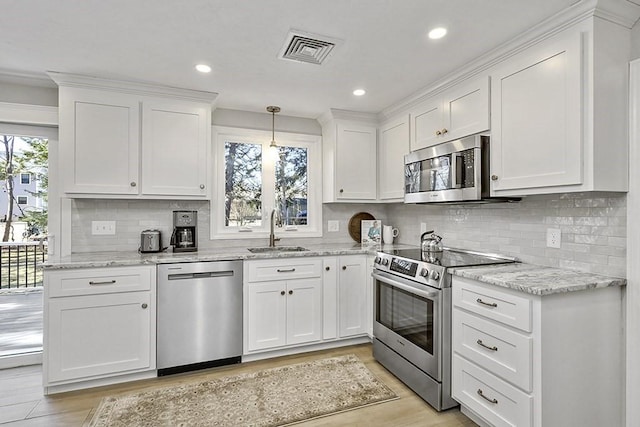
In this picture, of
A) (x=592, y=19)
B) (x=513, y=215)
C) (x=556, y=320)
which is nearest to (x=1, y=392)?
(x=556, y=320)

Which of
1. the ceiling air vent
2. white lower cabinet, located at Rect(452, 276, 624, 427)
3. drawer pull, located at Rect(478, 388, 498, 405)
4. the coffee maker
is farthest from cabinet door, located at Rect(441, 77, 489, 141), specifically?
the coffee maker

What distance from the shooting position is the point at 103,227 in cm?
299

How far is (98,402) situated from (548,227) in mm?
3196

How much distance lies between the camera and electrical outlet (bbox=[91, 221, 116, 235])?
9.75 feet

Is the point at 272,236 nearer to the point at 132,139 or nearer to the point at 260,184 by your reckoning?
the point at 260,184

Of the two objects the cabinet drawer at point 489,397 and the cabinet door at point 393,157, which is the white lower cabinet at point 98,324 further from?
the cabinet door at point 393,157

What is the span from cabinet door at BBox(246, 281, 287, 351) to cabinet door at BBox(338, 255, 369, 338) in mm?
549

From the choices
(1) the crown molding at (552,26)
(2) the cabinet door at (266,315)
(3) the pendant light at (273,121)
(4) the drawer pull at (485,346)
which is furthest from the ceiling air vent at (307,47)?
(4) the drawer pull at (485,346)

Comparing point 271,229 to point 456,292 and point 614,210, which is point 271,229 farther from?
point 614,210

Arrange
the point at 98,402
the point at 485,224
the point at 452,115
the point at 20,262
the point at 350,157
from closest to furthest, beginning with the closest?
the point at 98,402 → the point at 452,115 → the point at 485,224 → the point at 20,262 → the point at 350,157

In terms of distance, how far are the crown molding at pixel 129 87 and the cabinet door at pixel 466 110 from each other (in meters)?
1.99

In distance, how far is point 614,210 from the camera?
1878mm

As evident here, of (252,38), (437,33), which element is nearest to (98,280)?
(252,38)

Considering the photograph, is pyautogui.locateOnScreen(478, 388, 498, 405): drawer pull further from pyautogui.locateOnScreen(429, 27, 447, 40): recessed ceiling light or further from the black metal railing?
the black metal railing
